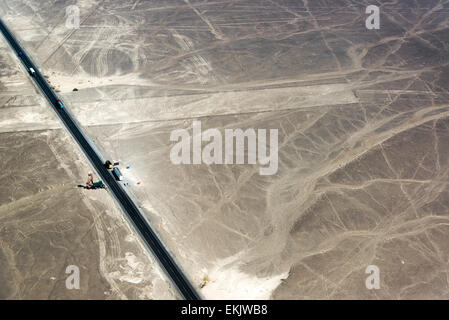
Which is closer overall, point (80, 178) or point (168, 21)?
point (80, 178)

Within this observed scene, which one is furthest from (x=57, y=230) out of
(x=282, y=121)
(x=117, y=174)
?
(x=282, y=121)

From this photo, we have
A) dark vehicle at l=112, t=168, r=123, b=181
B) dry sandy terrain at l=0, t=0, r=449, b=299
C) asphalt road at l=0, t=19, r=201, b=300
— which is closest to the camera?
asphalt road at l=0, t=19, r=201, b=300

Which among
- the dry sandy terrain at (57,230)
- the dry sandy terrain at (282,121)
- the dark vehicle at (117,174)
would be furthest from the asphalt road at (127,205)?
the dry sandy terrain at (282,121)

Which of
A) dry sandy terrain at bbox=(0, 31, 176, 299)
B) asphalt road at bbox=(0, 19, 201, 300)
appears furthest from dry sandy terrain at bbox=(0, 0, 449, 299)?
dry sandy terrain at bbox=(0, 31, 176, 299)

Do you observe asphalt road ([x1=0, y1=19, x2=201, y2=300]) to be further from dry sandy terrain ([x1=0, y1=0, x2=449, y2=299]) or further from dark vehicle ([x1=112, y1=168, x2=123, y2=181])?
dry sandy terrain ([x1=0, y1=0, x2=449, y2=299])

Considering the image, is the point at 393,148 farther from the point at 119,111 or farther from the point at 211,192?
the point at 119,111
